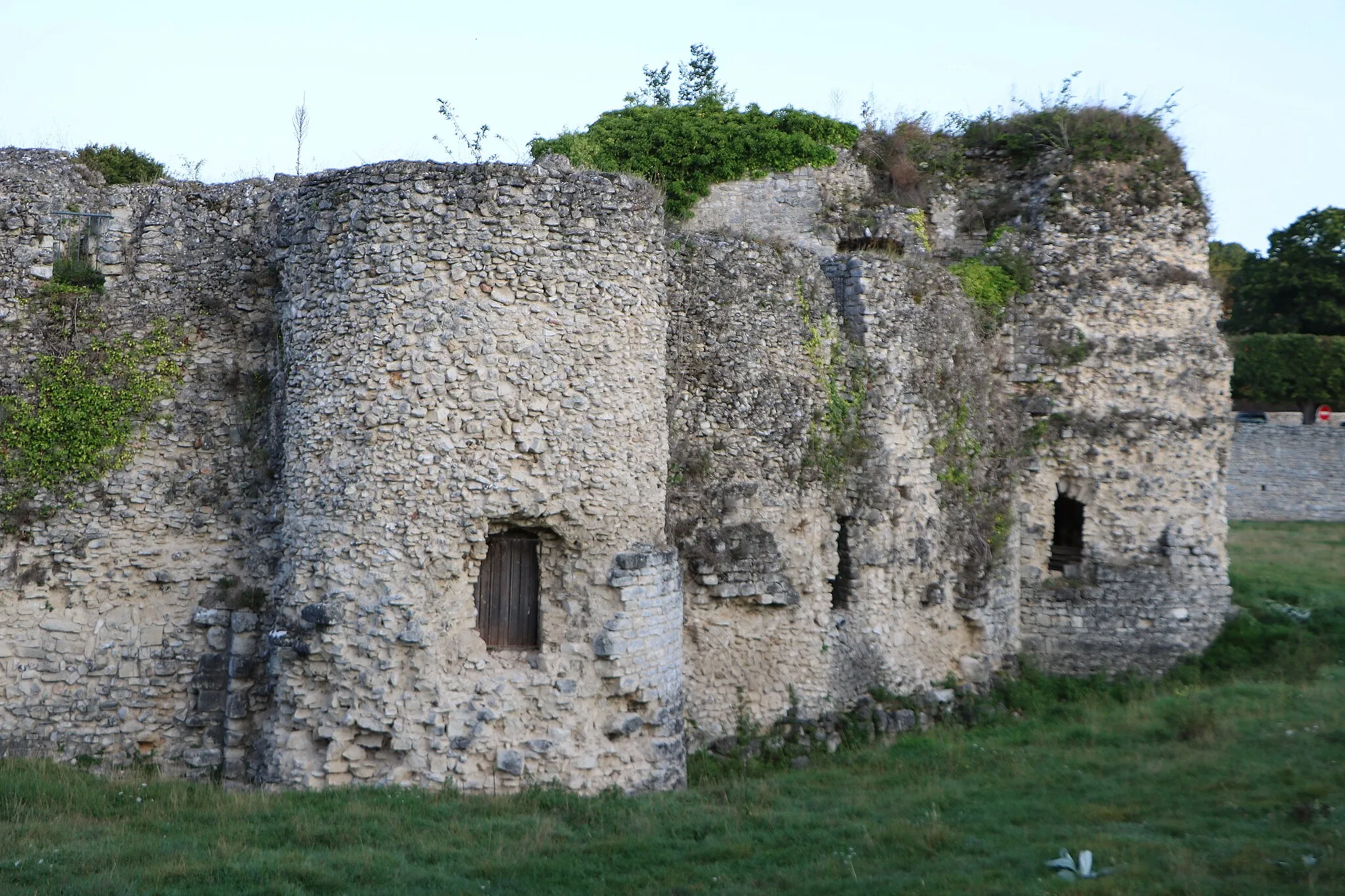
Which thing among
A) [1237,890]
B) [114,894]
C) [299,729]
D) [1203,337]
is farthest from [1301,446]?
[114,894]

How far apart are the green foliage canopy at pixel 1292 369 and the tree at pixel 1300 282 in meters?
2.52

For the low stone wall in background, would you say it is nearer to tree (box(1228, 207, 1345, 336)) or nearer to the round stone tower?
tree (box(1228, 207, 1345, 336))

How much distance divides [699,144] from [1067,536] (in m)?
7.63

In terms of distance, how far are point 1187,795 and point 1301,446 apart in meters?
23.0

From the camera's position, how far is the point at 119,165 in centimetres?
1448

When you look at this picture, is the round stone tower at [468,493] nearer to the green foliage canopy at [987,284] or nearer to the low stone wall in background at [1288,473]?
the green foliage canopy at [987,284]

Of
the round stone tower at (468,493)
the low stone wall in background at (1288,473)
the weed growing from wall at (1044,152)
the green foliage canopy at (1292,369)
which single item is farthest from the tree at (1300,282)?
the round stone tower at (468,493)

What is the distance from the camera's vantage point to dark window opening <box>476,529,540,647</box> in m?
11.4

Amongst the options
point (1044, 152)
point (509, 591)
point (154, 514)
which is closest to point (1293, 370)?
point (1044, 152)

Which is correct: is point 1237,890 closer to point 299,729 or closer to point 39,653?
point 299,729

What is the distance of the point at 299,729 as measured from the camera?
10820 mm

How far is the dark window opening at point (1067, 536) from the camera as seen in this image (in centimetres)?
1706

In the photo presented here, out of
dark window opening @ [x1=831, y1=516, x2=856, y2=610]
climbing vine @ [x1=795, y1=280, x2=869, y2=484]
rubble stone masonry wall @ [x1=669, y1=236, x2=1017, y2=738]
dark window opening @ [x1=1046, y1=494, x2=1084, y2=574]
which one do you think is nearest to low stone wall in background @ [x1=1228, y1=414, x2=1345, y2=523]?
dark window opening @ [x1=1046, y1=494, x2=1084, y2=574]

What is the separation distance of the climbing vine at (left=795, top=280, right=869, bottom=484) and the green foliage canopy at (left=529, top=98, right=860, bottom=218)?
158 inches
